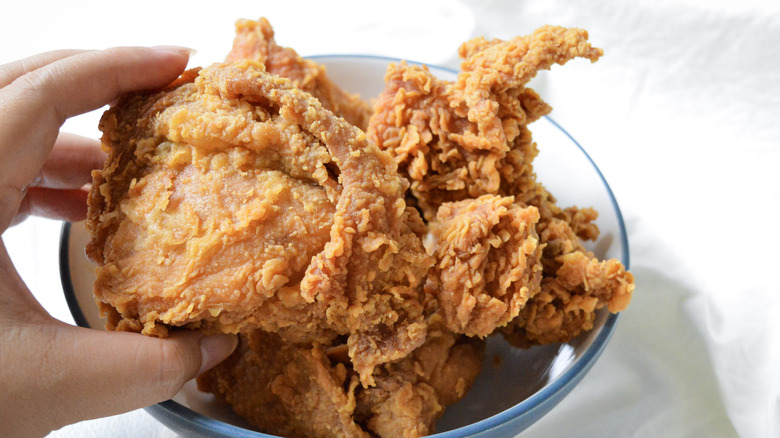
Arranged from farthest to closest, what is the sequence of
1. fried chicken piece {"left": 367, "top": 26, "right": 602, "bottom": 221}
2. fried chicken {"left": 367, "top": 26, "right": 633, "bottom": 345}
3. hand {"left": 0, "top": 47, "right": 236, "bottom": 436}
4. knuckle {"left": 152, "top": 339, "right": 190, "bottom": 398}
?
fried chicken piece {"left": 367, "top": 26, "right": 602, "bottom": 221} < fried chicken {"left": 367, "top": 26, "right": 633, "bottom": 345} < knuckle {"left": 152, "top": 339, "right": 190, "bottom": 398} < hand {"left": 0, "top": 47, "right": 236, "bottom": 436}

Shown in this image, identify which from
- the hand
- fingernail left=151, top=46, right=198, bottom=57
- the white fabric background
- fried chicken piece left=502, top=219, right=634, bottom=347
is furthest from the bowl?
fingernail left=151, top=46, right=198, bottom=57

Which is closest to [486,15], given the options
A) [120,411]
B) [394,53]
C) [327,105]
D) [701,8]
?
[394,53]

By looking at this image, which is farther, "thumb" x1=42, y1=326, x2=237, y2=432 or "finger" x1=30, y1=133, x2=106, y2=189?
"finger" x1=30, y1=133, x2=106, y2=189

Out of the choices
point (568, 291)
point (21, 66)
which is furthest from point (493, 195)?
point (21, 66)

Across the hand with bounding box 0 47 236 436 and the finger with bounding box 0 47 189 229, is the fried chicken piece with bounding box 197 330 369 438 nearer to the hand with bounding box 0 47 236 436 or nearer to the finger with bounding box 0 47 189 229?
the hand with bounding box 0 47 236 436

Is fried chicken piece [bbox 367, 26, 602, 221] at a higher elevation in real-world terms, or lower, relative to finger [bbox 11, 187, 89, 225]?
higher

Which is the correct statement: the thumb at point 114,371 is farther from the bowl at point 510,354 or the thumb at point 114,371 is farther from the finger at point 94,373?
the bowl at point 510,354

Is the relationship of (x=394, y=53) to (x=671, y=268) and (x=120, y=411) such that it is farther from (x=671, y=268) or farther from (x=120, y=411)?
(x=120, y=411)
